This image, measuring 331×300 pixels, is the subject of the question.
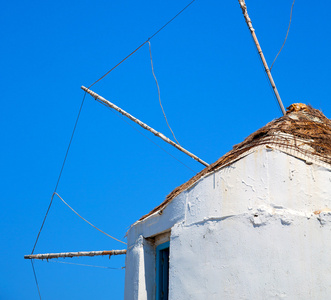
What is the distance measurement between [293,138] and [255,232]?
1.73 meters

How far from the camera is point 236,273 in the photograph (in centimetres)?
742

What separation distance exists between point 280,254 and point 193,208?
1489 millimetres

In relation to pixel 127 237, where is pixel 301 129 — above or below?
above

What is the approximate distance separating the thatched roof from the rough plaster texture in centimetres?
26

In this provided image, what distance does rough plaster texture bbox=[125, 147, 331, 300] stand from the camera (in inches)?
284

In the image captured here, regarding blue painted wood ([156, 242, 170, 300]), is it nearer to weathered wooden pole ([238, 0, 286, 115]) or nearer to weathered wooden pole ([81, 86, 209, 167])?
weathered wooden pole ([238, 0, 286, 115])

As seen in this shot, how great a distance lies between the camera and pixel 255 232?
24.5 ft

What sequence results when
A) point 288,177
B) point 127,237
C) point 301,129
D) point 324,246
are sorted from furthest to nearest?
point 127,237 → point 301,129 → point 288,177 → point 324,246

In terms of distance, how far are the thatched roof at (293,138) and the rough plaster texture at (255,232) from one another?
0.26 metres

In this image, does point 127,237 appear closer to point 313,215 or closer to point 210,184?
point 210,184

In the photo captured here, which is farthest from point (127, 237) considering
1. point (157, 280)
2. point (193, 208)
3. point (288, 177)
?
point (288, 177)

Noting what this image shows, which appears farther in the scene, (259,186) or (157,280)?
(157,280)

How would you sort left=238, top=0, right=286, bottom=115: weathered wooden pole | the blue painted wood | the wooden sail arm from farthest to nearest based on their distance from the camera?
left=238, top=0, right=286, bottom=115: weathered wooden pole
the wooden sail arm
the blue painted wood

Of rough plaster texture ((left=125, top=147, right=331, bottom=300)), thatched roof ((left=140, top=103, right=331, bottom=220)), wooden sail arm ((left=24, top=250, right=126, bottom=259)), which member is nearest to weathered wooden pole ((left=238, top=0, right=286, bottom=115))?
thatched roof ((left=140, top=103, right=331, bottom=220))
